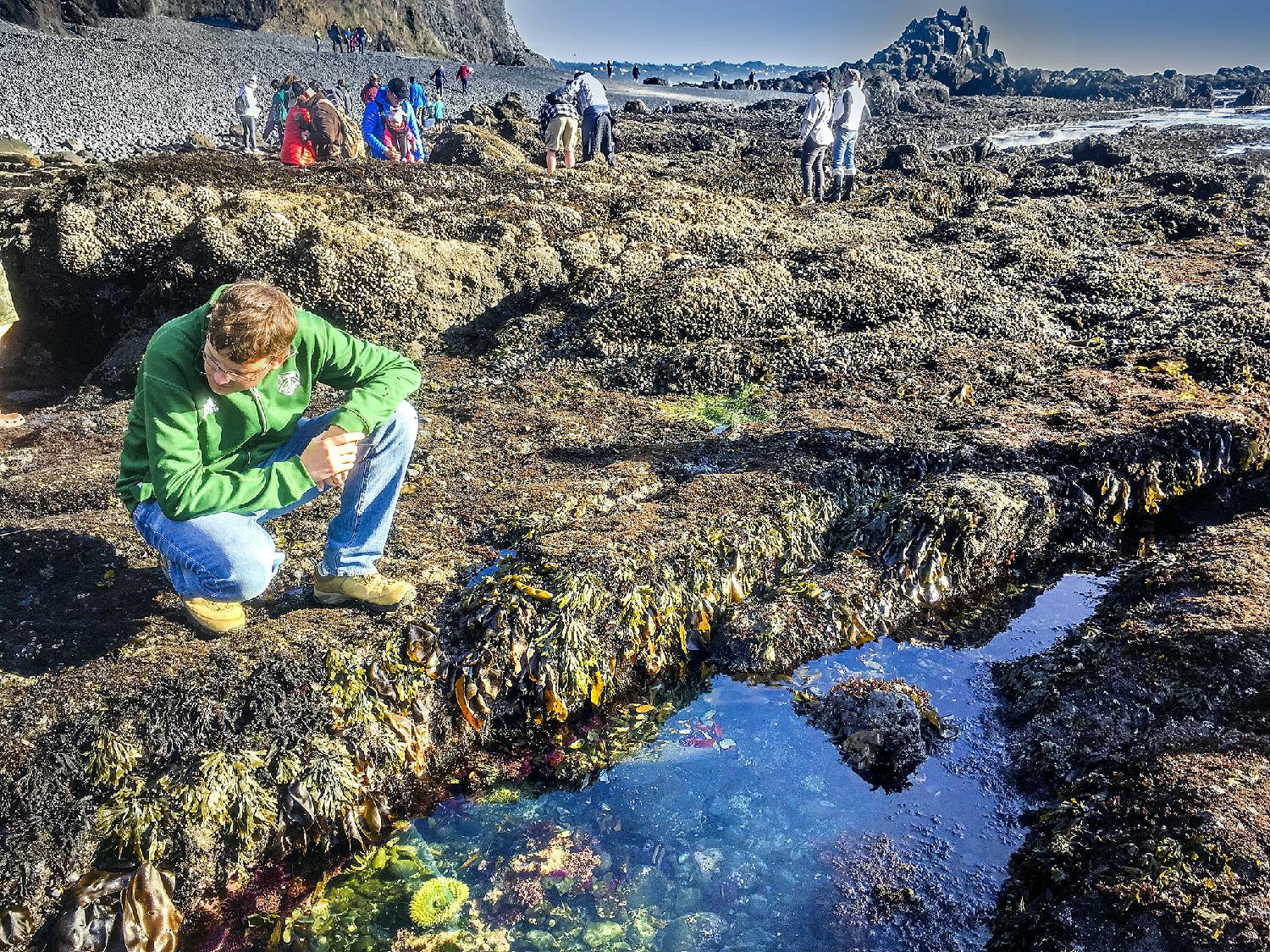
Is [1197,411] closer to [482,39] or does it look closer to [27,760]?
[27,760]

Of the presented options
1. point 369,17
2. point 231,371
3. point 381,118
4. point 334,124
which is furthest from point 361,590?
point 369,17

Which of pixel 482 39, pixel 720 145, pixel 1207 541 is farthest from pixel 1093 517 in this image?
pixel 482 39

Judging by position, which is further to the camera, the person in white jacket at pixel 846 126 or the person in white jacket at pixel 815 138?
the person in white jacket at pixel 846 126

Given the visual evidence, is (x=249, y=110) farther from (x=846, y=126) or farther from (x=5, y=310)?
(x=5, y=310)

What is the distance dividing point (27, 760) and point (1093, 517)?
5.40 m

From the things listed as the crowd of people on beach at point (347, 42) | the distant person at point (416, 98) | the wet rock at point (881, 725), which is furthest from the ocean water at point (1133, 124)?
the crowd of people on beach at point (347, 42)

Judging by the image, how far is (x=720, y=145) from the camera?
2070 centimetres

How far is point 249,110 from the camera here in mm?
18422

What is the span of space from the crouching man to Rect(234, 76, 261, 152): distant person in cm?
1803

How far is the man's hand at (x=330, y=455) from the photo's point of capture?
9.82 feet

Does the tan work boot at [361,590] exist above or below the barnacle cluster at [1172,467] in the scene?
below

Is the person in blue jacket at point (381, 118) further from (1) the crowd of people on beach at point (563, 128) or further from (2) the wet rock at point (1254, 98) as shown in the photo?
(2) the wet rock at point (1254, 98)

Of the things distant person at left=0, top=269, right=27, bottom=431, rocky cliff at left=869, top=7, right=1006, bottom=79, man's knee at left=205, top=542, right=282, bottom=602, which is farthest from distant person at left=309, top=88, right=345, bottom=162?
rocky cliff at left=869, top=7, right=1006, bottom=79

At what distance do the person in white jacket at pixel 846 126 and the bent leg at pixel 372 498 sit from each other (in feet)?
33.2
